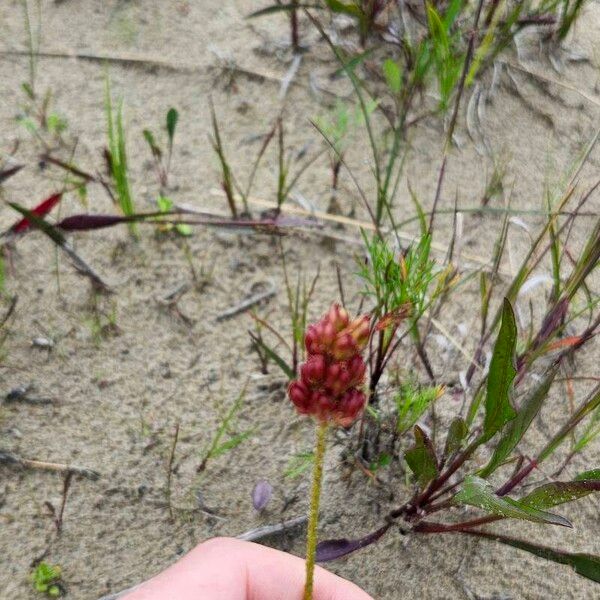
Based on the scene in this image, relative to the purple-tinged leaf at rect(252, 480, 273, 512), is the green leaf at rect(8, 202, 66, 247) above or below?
above

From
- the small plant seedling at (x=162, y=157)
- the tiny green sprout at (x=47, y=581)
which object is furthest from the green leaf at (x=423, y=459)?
the small plant seedling at (x=162, y=157)

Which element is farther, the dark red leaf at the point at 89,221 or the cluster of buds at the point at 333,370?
the dark red leaf at the point at 89,221

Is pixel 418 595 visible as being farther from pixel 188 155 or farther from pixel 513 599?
pixel 188 155

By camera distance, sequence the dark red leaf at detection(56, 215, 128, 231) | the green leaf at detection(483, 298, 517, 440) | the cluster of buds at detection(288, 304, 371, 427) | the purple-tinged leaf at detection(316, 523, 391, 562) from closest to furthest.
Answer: the cluster of buds at detection(288, 304, 371, 427) < the green leaf at detection(483, 298, 517, 440) < the purple-tinged leaf at detection(316, 523, 391, 562) < the dark red leaf at detection(56, 215, 128, 231)

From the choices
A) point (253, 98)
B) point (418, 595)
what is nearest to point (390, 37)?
point (253, 98)

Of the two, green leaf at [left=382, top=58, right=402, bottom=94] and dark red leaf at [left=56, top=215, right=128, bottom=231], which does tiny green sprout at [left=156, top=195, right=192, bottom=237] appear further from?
green leaf at [left=382, top=58, right=402, bottom=94]

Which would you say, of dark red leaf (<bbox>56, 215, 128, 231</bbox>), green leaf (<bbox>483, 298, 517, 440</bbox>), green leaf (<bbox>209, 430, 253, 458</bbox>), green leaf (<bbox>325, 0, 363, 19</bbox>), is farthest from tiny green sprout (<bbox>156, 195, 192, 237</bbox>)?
green leaf (<bbox>483, 298, 517, 440</bbox>)

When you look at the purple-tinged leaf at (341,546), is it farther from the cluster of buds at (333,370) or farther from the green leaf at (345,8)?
the green leaf at (345,8)
